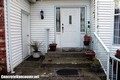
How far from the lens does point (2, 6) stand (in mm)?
5105

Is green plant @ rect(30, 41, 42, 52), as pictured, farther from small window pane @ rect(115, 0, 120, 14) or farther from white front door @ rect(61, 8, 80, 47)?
small window pane @ rect(115, 0, 120, 14)

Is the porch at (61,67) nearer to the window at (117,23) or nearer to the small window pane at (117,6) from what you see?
the window at (117,23)

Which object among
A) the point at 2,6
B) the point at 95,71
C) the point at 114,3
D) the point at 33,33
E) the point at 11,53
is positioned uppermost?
the point at 114,3

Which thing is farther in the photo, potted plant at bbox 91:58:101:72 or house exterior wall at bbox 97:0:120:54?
house exterior wall at bbox 97:0:120:54

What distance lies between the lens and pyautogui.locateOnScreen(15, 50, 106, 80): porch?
5.17 m

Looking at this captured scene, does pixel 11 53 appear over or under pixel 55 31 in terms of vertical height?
under

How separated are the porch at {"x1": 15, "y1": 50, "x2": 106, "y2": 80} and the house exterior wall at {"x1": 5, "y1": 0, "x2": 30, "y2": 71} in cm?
47

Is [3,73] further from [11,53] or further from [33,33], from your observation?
[33,33]

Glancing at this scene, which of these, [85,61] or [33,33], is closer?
[85,61]

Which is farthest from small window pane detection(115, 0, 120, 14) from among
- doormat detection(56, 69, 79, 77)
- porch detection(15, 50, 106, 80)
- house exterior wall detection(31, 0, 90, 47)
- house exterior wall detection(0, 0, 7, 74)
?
house exterior wall detection(0, 0, 7, 74)

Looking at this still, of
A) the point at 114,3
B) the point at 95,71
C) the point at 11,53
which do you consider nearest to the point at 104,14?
the point at 114,3

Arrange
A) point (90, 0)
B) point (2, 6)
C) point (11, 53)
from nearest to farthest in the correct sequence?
point (2, 6) → point (11, 53) → point (90, 0)

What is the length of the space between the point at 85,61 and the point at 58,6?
346 cm

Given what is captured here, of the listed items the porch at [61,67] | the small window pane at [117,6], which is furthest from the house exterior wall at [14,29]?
the small window pane at [117,6]
